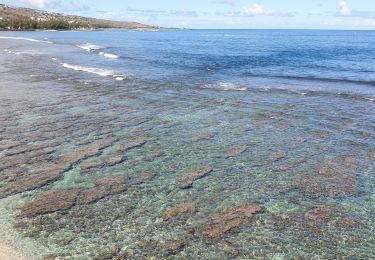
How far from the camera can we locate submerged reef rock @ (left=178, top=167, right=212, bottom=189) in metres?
14.1

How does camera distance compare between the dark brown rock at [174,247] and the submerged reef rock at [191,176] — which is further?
the submerged reef rock at [191,176]

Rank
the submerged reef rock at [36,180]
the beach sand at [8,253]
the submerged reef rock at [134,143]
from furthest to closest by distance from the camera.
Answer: the submerged reef rock at [134,143] → the submerged reef rock at [36,180] → the beach sand at [8,253]

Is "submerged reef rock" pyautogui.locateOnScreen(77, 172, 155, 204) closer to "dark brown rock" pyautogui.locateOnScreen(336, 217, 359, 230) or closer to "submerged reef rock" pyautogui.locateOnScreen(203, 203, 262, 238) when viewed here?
"submerged reef rock" pyautogui.locateOnScreen(203, 203, 262, 238)

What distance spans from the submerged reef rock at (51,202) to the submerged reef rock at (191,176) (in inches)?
137

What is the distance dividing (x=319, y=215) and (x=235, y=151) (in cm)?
603

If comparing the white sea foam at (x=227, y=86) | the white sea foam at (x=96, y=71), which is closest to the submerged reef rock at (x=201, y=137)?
the white sea foam at (x=227, y=86)

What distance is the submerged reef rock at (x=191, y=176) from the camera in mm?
14062

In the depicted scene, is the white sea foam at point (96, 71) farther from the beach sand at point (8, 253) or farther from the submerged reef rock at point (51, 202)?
the beach sand at point (8, 253)

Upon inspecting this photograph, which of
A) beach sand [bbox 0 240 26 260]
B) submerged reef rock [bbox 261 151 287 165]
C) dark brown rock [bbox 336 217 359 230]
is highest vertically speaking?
submerged reef rock [bbox 261 151 287 165]

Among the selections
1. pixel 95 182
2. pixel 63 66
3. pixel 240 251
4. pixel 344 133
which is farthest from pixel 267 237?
pixel 63 66

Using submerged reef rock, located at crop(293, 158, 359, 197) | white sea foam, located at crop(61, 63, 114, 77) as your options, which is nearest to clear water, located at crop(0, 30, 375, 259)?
submerged reef rock, located at crop(293, 158, 359, 197)

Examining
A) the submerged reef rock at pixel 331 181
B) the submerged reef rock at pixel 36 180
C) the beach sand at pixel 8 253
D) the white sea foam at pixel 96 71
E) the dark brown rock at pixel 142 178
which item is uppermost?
the white sea foam at pixel 96 71

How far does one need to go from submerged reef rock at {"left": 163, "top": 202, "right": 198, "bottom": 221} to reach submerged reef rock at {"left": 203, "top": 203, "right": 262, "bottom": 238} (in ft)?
2.43

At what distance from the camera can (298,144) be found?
1881 centimetres
